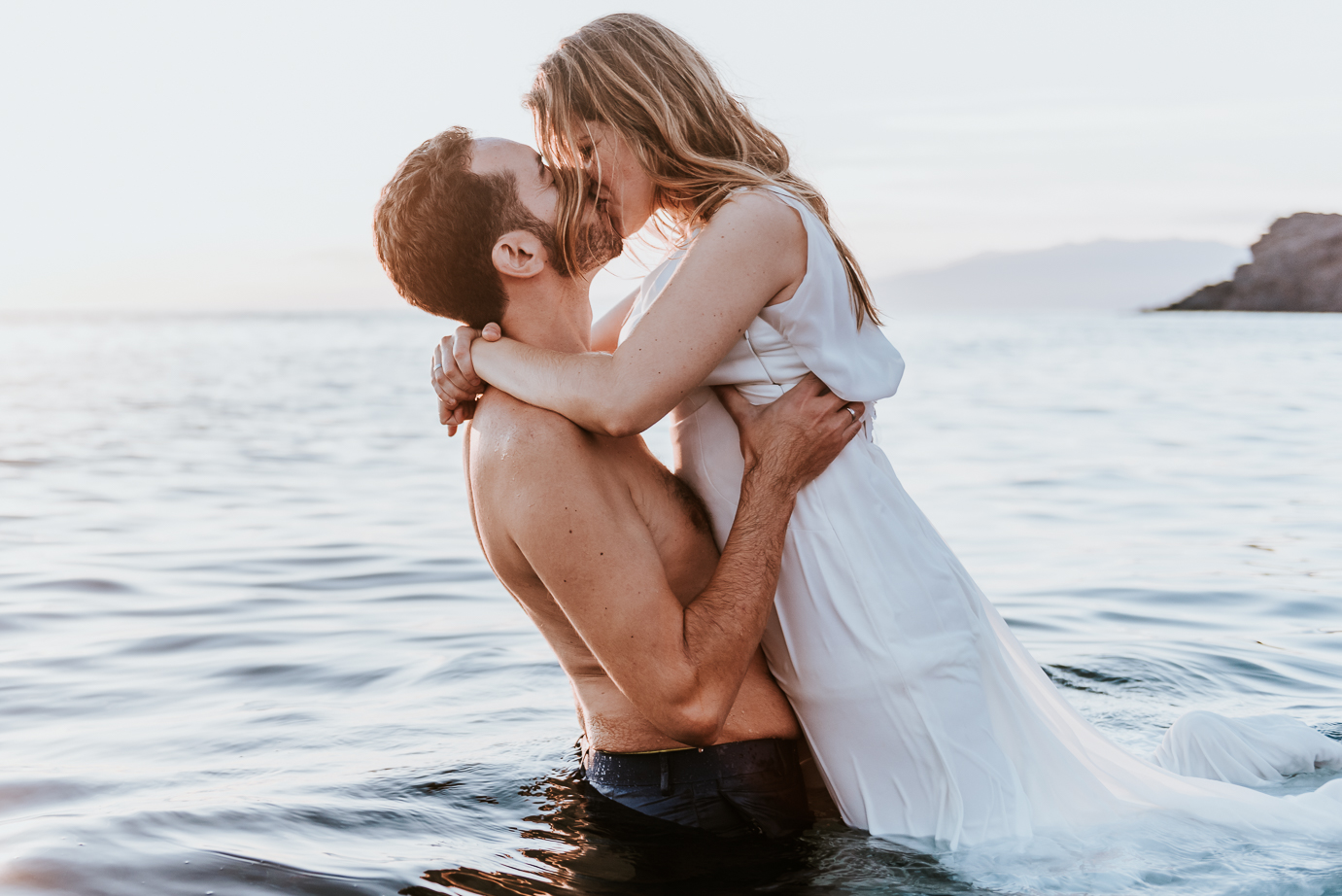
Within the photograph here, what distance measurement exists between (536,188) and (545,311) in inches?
12.3

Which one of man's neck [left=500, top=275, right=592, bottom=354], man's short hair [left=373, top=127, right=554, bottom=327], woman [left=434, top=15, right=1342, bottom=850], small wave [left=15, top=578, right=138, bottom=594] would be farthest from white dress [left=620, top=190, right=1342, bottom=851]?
small wave [left=15, top=578, right=138, bottom=594]

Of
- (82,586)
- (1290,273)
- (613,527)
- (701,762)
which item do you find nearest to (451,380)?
(613,527)

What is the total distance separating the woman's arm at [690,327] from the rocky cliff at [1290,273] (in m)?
93.5

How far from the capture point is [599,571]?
100 inches

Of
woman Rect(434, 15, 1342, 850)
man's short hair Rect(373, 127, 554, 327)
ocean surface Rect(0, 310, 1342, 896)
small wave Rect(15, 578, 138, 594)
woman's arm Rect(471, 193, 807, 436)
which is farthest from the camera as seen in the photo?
small wave Rect(15, 578, 138, 594)

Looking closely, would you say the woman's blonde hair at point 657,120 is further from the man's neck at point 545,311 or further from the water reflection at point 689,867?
the water reflection at point 689,867

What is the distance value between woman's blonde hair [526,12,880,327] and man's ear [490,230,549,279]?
0.22 ft

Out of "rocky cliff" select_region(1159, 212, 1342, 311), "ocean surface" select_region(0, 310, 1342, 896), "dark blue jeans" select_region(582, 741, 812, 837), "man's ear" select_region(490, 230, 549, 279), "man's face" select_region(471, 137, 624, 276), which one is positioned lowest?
"ocean surface" select_region(0, 310, 1342, 896)

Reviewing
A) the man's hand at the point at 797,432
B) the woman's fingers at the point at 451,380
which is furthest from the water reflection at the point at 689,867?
the woman's fingers at the point at 451,380

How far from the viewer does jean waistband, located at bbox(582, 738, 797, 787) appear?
2.87m

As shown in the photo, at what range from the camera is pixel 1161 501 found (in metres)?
9.98

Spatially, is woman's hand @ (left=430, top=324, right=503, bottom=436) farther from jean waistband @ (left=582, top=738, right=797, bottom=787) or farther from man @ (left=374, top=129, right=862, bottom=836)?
jean waistband @ (left=582, top=738, right=797, bottom=787)

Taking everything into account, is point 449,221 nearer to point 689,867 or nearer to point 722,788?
point 722,788

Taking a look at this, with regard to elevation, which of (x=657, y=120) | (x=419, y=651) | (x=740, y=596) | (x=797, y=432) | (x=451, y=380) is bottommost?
(x=419, y=651)
